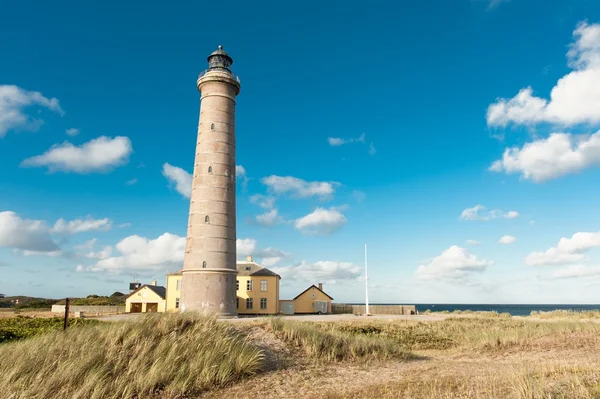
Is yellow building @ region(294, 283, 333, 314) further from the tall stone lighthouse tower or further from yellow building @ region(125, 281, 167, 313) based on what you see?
the tall stone lighthouse tower

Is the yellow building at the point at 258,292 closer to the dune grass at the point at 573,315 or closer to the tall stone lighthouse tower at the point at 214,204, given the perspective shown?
the tall stone lighthouse tower at the point at 214,204

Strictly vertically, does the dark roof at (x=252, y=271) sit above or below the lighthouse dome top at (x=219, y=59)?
below

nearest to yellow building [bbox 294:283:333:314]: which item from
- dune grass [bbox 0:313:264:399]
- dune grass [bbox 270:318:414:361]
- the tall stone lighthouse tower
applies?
the tall stone lighthouse tower

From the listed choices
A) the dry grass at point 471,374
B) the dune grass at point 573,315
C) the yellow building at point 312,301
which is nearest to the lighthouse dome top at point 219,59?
the dry grass at point 471,374

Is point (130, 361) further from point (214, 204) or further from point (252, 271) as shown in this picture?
point (252, 271)

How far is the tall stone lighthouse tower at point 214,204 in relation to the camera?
29.6 meters

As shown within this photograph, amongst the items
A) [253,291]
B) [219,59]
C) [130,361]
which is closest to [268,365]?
[130,361]

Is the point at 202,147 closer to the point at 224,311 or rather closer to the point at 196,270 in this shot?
the point at 196,270

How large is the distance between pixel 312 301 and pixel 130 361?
38.5 meters

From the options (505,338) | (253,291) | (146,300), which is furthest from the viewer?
(146,300)

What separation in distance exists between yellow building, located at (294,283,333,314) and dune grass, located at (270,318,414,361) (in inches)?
1259

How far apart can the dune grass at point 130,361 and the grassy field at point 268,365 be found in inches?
1.1

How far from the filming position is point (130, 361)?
35.3 feet

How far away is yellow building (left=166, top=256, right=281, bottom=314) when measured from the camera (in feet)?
142
